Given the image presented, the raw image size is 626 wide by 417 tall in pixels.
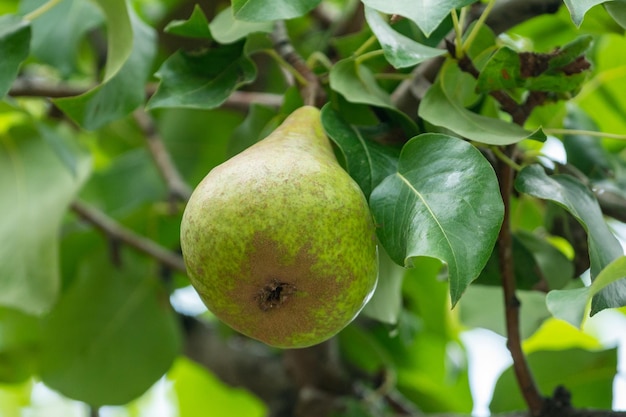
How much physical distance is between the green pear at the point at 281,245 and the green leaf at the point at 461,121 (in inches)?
3.9

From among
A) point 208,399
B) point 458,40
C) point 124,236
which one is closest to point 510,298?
point 458,40

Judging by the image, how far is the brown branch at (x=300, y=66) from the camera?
0.65 metres

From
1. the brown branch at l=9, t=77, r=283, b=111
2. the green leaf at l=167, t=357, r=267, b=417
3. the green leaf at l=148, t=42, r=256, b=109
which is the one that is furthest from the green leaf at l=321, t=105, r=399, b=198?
the green leaf at l=167, t=357, r=267, b=417

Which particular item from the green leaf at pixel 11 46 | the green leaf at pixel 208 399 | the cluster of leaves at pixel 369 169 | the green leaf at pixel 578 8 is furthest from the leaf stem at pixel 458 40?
the green leaf at pixel 208 399

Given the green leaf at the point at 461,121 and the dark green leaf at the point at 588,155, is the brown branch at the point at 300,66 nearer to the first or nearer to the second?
the green leaf at the point at 461,121

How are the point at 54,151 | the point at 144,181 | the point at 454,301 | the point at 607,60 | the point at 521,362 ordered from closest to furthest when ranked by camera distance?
the point at 454,301 < the point at 521,362 < the point at 54,151 < the point at 607,60 < the point at 144,181

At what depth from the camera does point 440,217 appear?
0.48 metres

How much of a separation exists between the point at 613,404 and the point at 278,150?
1.77ft

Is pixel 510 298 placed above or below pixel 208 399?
above

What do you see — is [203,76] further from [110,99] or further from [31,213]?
[31,213]

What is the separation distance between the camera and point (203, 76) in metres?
0.66

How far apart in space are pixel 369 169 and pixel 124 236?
1.88ft

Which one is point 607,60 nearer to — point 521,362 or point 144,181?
point 521,362

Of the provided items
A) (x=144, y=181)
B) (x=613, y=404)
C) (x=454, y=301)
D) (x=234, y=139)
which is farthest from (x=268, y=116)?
(x=144, y=181)
